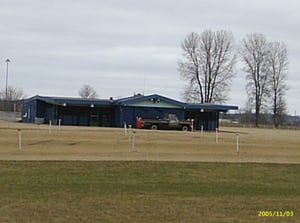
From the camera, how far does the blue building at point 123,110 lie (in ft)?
206

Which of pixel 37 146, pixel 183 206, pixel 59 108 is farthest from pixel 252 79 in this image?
pixel 183 206

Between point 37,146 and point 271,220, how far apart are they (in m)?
18.4

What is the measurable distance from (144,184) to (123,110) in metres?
48.3

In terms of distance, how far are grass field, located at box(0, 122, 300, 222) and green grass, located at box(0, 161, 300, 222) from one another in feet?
0.05

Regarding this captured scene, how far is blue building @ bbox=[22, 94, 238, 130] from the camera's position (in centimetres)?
6294

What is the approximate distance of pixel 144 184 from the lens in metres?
14.7

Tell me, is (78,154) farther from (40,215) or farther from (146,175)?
(40,215)

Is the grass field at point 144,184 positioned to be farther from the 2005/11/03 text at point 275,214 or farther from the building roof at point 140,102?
the building roof at point 140,102

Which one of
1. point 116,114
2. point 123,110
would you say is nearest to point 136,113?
point 123,110

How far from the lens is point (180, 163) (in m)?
20.1

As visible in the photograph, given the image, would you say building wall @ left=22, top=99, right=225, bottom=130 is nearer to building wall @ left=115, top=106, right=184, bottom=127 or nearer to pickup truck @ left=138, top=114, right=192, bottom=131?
building wall @ left=115, top=106, right=184, bottom=127

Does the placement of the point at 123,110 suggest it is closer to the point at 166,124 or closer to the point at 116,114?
the point at 116,114

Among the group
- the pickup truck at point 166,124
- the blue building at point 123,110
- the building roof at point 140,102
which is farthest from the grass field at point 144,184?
the blue building at point 123,110

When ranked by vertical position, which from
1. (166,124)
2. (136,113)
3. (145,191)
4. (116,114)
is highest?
(136,113)
